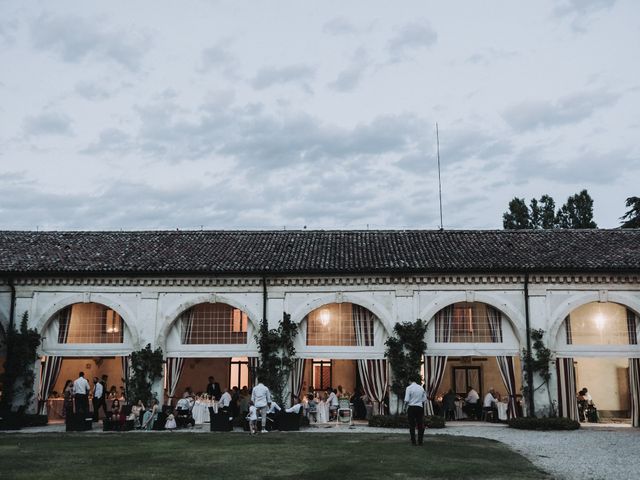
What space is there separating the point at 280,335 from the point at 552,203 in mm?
41622

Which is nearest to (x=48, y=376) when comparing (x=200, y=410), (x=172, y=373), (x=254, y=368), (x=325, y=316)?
(x=172, y=373)

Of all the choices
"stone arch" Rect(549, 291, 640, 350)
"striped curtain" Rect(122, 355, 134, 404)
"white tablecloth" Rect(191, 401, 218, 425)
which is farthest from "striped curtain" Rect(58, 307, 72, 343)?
"stone arch" Rect(549, 291, 640, 350)

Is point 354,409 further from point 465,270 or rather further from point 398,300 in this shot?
point 465,270

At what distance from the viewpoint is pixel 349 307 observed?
25031 mm

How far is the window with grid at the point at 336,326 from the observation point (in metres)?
24.7

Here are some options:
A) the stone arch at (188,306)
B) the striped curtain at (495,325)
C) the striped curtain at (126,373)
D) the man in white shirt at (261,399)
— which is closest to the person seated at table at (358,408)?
the stone arch at (188,306)

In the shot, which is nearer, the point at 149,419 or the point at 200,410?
the point at 149,419

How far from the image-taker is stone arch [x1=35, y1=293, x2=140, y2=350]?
24703 millimetres

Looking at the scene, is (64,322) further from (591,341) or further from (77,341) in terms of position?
(591,341)

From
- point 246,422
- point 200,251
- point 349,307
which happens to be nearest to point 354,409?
point 349,307

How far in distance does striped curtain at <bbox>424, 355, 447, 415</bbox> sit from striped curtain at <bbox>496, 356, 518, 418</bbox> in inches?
85.7

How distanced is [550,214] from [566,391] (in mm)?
36950

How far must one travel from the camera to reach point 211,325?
82.9ft

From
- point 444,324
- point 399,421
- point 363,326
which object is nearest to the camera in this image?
point 399,421
